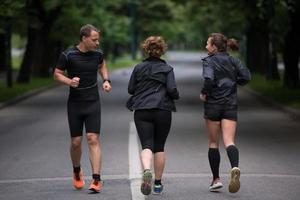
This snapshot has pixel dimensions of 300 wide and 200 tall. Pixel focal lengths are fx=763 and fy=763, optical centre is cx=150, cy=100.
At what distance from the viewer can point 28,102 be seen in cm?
2414

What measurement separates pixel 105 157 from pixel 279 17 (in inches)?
587

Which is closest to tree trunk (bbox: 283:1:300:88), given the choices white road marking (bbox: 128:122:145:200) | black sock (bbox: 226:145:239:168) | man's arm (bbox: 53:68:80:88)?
white road marking (bbox: 128:122:145:200)

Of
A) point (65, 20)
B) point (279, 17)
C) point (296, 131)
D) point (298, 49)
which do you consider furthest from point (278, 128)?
point (65, 20)

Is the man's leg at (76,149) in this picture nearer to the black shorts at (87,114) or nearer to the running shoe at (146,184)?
the black shorts at (87,114)

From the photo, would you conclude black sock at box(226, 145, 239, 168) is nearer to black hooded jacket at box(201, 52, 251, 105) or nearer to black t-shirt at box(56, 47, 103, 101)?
black hooded jacket at box(201, 52, 251, 105)

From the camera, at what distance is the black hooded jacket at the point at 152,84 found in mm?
7914

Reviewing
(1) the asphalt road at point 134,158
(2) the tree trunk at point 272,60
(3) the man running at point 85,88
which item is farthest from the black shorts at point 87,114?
(2) the tree trunk at point 272,60

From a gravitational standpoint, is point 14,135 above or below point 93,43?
below

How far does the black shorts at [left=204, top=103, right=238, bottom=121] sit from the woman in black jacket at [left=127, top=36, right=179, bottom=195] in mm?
468

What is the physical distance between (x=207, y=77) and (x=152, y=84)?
0.61 m

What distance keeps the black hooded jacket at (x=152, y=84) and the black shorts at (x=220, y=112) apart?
47 centimetres

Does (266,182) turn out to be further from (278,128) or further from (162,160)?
(278,128)

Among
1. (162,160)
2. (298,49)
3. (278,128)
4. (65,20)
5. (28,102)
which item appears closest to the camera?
(162,160)

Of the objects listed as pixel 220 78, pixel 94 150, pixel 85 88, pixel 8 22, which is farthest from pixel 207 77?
pixel 8 22
